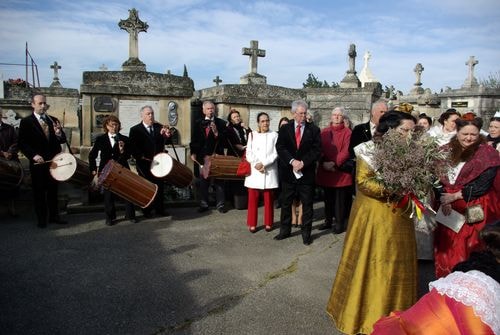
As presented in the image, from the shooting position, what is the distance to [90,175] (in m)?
6.67

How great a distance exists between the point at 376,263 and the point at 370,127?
10.1 ft

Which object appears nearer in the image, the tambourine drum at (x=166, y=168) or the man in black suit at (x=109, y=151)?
the man in black suit at (x=109, y=151)

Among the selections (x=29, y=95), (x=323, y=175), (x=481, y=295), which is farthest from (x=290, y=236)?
(x=29, y=95)

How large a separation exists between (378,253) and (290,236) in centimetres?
291

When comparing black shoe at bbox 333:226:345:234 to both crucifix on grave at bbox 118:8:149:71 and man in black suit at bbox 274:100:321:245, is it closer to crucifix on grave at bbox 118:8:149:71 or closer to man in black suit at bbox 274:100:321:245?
man in black suit at bbox 274:100:321:245

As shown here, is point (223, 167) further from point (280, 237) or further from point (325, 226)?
point (325, 226)

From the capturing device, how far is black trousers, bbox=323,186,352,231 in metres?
6.32

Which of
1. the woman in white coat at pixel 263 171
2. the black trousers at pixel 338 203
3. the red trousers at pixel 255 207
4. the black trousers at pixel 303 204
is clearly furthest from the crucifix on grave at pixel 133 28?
the black trousers at pixel 338 203

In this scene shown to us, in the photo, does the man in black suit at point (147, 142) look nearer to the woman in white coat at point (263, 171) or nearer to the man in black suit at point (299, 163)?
the woman in white coat at point (263, 171)

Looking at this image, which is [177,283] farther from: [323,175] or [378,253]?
[323,175]

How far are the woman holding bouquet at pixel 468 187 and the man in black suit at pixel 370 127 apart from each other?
1430mm

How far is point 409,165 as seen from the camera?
3.05 meters

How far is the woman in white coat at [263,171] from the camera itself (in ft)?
20.3

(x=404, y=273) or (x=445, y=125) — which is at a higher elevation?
(x=445, y=125)
